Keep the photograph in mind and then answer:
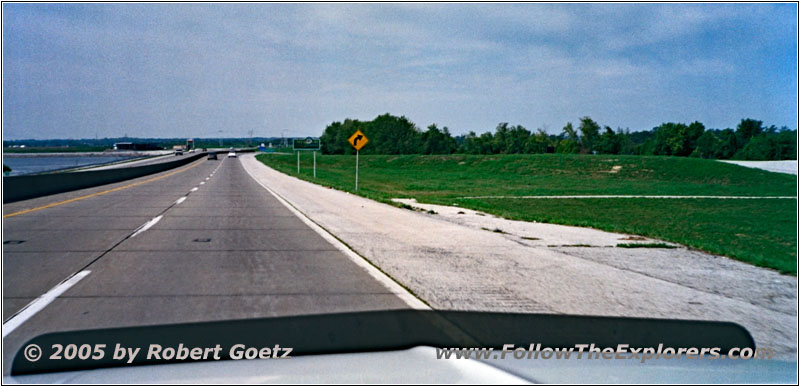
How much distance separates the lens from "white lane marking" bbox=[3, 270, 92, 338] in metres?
5.80

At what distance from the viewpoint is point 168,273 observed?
27.6ft

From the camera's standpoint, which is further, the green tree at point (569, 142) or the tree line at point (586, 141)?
the green tree at point (569, 142)

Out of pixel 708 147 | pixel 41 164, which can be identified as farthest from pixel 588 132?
pixel 41 164

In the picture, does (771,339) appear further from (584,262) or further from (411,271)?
(411,271)

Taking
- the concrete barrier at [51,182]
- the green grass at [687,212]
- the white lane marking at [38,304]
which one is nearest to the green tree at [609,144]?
the green grass at [687,212]

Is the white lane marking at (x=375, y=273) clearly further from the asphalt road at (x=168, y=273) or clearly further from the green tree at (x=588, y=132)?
the green tree at (x=588, y=132)

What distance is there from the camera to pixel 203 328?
5664 millimetres

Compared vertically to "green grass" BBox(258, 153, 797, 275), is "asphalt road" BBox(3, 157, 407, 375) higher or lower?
higher

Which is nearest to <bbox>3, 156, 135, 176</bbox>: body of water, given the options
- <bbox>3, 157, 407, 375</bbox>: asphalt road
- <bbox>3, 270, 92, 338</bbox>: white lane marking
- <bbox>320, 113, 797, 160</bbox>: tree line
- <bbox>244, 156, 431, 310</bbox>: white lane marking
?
<bbox>3, 157, 407, 375</bbox>: asphalt road

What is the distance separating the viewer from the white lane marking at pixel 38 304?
19.0 ft

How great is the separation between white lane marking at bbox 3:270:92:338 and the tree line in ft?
337

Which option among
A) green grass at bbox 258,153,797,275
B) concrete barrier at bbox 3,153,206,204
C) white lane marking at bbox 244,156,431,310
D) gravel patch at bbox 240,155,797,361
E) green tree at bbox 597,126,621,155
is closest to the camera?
gravel patch at bbox 240,155,797,361

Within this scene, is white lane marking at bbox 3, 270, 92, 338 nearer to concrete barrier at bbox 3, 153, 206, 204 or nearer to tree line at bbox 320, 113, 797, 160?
concrete barrier at bbox 3, 153, 206, 204

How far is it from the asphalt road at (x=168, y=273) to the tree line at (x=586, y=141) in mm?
98934
